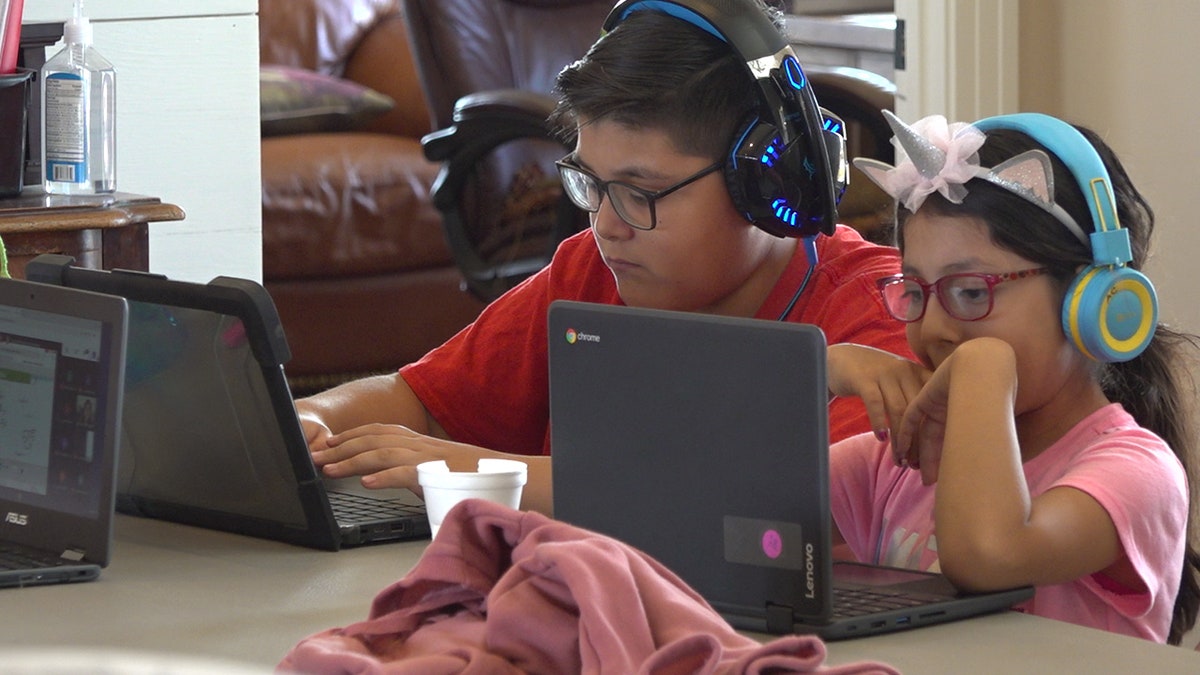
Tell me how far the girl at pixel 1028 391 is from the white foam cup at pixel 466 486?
30 centimetres

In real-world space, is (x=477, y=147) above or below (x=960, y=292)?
above

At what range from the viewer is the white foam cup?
114 cm

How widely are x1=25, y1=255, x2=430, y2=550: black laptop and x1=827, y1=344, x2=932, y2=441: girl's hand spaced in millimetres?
355

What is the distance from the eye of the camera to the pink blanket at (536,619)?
2.53 feet

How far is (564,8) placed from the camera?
13.0ft

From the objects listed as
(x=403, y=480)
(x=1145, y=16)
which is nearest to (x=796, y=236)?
(x=403, y=480)

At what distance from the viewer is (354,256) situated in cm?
416

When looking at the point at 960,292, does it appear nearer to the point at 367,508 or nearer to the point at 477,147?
the point at 367,508

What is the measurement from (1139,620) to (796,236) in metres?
0.48

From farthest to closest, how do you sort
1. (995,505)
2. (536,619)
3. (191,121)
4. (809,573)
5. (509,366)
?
(191,121)
(509,366)
(995,505)
(809,573)
(536,619)

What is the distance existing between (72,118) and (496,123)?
1397 mm

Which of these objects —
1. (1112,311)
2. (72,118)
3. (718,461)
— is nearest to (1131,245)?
(1112,311)

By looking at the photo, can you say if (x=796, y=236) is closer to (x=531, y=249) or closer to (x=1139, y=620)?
(x=1139, y=620)

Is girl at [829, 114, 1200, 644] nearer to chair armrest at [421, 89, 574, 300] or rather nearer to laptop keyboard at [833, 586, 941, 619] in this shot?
laptop keyboard at [833, 586, 941, 619]
